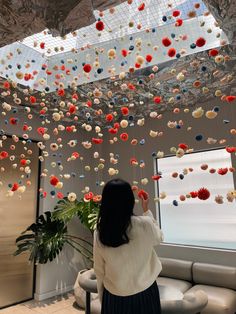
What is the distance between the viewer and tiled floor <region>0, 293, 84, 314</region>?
343cm

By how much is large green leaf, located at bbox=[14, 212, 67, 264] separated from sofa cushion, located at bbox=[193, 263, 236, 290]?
2.04 m

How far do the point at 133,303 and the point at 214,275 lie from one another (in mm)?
2183

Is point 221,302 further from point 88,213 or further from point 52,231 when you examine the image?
point 52,231

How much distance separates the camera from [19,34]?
6.55 feet

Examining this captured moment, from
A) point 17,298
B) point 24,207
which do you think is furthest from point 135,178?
point 17,298

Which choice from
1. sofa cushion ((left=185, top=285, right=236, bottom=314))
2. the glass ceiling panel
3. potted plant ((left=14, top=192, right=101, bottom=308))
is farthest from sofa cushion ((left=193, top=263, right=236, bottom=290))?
the glass ceiling panel

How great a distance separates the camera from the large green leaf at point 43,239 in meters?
3.62

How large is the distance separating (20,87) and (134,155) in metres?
2.35

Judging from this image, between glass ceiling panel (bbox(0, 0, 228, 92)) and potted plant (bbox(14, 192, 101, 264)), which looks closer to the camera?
glass ceiling panel (bbox(0, 0, 228, 92))

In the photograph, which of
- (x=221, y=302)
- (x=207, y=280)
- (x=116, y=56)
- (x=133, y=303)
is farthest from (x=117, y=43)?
(x=207, y=280)

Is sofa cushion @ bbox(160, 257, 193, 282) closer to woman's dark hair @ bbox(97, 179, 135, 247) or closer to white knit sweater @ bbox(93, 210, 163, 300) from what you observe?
white knit sweater @ bbox(93, 210, 163, 300)

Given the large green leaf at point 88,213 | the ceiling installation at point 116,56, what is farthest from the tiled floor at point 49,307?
the ceiling installation at point 116,56

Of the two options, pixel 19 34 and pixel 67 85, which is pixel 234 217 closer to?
pixel 67 85

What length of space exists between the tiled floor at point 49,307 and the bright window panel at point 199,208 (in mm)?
1808
